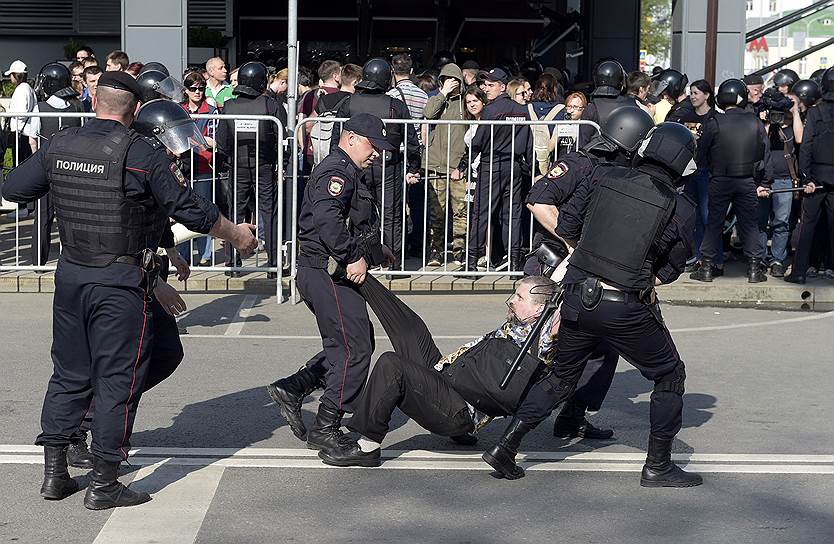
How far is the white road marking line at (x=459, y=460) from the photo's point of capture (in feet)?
20.8

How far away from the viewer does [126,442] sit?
564cm

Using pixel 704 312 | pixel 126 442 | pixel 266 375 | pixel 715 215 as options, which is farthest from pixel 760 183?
pixel 126 442

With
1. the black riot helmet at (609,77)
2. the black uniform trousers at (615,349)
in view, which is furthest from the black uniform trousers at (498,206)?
the black uniform trousers at (615,349)

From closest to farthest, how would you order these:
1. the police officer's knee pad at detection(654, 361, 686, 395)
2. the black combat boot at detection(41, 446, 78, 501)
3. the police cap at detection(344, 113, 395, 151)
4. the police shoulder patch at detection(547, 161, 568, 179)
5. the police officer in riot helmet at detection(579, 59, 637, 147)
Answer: the black combat boot at detection(41, 446, 78, 501)
the police officer's knee pad at detection(654, 361, 686, 395)
the police cap at detection(344, 113, 395, 151)
the police shoulder patch at detection(547, 161, 568, 179)
the police officer in riot helmet at detection(579, 59, 637, 147)

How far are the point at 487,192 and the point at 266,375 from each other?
397cm

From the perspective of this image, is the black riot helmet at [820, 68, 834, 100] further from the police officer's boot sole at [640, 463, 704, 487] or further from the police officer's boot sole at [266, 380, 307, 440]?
the police officer's boot sole at [266, 380, 307, 440]

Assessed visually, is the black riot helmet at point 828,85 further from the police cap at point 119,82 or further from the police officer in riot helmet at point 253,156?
the police cap at point 119,82

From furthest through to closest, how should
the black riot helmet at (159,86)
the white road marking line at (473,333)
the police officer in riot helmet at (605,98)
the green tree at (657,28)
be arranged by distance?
the green tree at (657,28) → the police officer in riot helmet at (605,98) → the black riot helmet at (159,86) → the white road marking line at (473,333)

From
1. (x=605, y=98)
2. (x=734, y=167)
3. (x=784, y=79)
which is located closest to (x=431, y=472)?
(x=605, y=98)

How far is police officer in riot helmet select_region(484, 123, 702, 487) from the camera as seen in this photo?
19.0 ft

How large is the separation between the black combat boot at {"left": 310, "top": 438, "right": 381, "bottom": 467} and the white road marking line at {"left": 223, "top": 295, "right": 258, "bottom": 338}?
3.45m

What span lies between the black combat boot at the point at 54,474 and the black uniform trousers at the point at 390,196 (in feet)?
19.6

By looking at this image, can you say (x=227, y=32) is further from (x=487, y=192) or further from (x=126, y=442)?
(x=126, y=442)

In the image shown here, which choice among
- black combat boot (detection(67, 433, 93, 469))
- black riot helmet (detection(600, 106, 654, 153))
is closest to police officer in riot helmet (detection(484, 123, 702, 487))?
black riot helmet (detection(600, 106, 654, 153))
